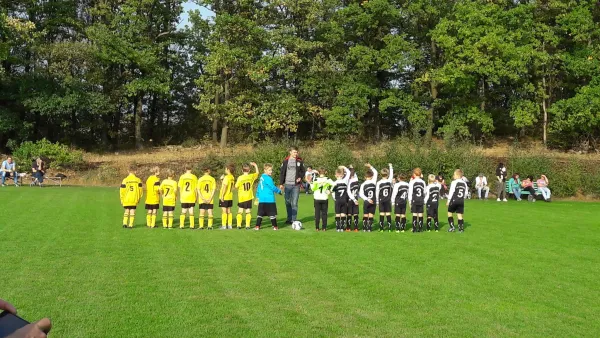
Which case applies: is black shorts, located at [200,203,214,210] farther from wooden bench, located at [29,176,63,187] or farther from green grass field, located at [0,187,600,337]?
wooden bench, located at [29,176,63,187]

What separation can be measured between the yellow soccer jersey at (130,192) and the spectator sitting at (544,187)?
72.8 feet

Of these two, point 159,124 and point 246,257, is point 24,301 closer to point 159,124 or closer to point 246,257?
point 246,257

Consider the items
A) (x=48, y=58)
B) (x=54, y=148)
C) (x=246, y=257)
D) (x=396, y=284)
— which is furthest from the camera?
(x=48, y=58)

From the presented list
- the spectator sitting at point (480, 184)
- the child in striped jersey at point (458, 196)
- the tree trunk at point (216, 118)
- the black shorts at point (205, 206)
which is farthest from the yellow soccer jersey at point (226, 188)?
the tree trunk at point (216, 118)

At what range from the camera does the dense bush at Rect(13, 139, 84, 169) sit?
35.8 m

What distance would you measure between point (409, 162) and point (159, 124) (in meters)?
29.5

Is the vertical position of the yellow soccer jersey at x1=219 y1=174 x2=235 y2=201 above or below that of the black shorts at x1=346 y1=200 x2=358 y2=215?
above

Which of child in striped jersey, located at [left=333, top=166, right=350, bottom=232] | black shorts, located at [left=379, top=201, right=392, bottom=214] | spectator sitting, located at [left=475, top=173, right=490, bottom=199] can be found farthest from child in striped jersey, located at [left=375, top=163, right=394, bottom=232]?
spectator sitting, located at [left=475, top=173, right=490, bottom=199]

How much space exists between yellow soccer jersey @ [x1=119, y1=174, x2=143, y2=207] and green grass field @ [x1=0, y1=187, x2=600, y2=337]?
0.74m

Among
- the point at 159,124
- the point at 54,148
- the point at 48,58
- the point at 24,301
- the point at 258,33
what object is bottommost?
the point at 24,301

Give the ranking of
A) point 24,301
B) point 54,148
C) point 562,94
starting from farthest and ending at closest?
point 562,94 < point 54,148 < point 24,301

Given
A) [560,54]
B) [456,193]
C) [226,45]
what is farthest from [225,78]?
[456,193]

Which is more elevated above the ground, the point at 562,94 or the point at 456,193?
the point at 562,94

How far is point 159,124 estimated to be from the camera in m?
54.5
